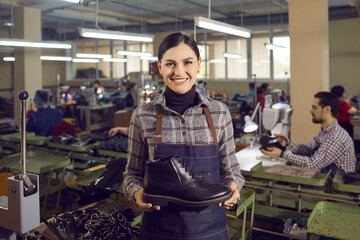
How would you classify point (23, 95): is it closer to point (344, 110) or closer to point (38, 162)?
point (38, 162)

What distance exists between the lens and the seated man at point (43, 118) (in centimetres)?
533

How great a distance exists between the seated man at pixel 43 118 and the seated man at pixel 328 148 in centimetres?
343

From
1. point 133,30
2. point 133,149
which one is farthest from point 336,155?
point 133,30

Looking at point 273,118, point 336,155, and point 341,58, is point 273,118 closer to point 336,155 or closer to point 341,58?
point 336,155

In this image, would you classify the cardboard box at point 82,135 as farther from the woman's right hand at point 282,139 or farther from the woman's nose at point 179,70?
the woman's nose at point 179,70

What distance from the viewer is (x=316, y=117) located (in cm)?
337

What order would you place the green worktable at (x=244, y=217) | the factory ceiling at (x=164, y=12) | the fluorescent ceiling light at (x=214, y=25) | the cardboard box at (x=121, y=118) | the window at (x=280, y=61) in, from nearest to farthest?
the green worktable at (x=244, y=217)
the fluorescent ceiling light at (x=214, y=25)
the cardboard box at (x=121, y=118)
the factory ceiling at (x=164, y=12)
the window at (x=280, y=61)

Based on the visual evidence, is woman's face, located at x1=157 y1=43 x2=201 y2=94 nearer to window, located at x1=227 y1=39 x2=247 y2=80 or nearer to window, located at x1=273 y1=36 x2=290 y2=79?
window, located at x1=273 y1=36 x2=290 y2=79

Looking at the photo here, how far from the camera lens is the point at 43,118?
17.7 ft

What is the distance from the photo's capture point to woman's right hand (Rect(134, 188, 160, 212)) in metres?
1.33

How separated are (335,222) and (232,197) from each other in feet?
3.89

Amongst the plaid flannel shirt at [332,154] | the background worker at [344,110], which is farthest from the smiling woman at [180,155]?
the background worker at [344,110]

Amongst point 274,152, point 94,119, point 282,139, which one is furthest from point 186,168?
point 94,119

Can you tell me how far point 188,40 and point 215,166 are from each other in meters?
0.51
